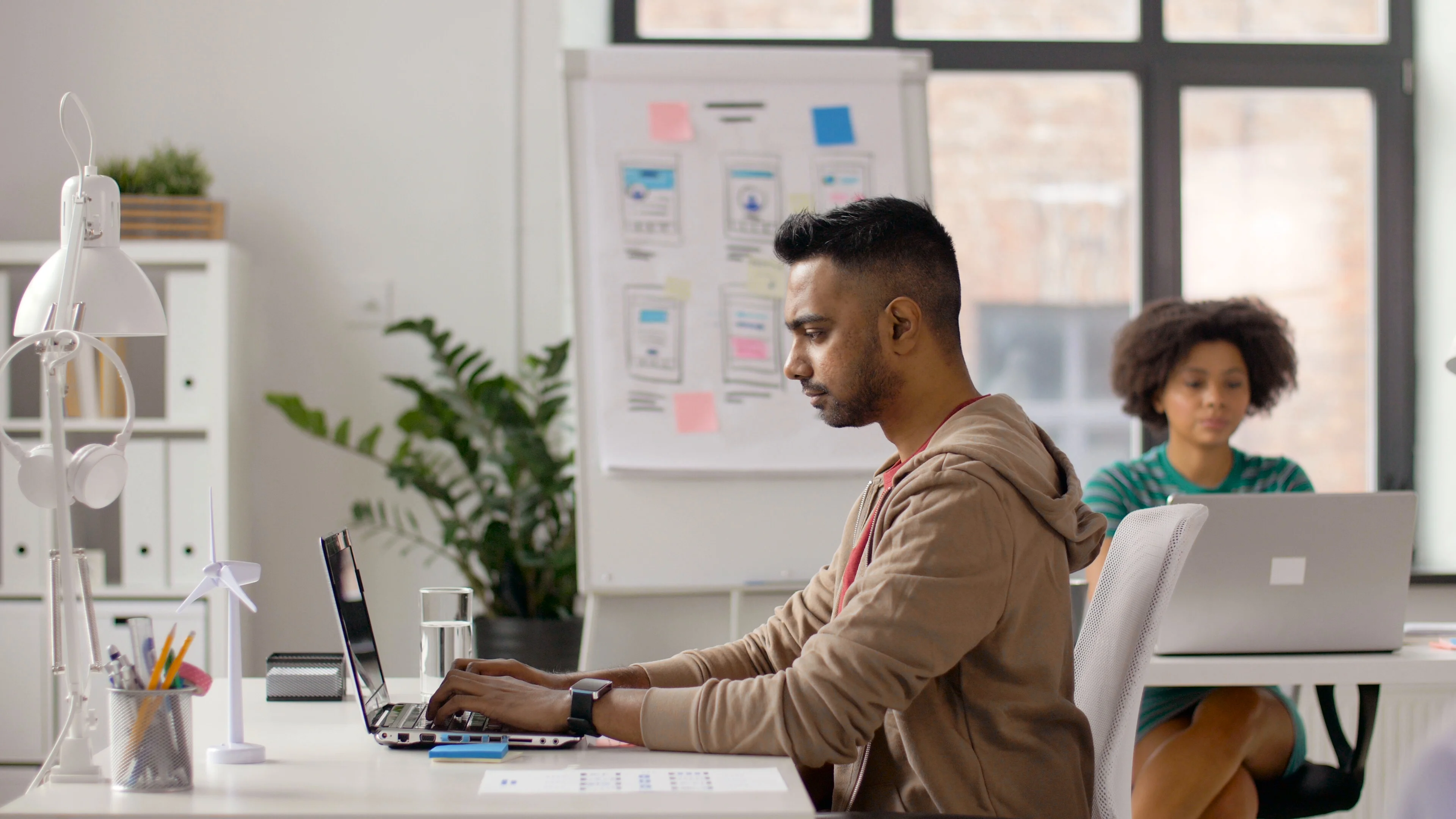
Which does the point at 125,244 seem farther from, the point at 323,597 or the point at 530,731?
the point at 530,731

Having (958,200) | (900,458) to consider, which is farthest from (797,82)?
(900,458)

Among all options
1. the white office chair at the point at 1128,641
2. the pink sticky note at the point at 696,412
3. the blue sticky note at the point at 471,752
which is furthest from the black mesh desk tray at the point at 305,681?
the pink sticky note at the point at 696,412

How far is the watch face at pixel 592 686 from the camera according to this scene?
133 centimetres

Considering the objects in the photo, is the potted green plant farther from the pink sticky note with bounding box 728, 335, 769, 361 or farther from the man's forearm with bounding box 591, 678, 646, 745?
the man's forearm with bounding box 591, 678, 646, 745

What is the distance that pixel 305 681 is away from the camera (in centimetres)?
161

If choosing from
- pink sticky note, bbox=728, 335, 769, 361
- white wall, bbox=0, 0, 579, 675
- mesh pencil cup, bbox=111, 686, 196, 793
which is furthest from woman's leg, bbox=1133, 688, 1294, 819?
white wall, bbox=0, 0, 579, 675

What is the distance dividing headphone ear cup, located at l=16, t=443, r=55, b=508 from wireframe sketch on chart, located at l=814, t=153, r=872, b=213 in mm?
1919

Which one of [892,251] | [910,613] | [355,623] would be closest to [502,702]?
[355,623]

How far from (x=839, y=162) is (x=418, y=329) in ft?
3.57

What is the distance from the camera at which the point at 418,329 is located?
3.07 meters

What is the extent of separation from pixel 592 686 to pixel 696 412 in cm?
151

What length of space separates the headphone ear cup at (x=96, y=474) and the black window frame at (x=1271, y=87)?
100 inches

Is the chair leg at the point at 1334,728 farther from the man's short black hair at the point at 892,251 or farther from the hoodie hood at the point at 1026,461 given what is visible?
the man's short black hair at the point at 892,251

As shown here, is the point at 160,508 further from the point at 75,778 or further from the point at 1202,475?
the point at 1202,475
